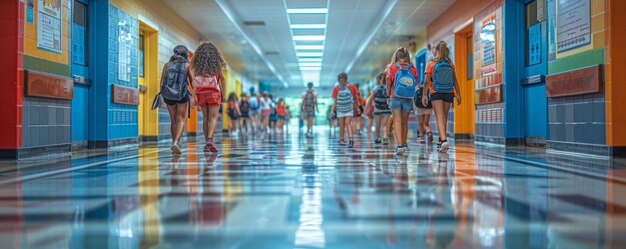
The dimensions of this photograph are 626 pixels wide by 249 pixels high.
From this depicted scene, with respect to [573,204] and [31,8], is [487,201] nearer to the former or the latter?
[573,204]

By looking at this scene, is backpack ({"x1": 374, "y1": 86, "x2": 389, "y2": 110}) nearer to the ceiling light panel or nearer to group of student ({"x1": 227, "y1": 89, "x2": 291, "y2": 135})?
the ceiling light panel

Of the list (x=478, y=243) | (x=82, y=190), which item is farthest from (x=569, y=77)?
(x=82, y=190)

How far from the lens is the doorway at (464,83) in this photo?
40.7 ft

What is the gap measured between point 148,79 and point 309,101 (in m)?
4.59

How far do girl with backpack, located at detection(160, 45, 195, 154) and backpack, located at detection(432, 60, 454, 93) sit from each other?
338cm

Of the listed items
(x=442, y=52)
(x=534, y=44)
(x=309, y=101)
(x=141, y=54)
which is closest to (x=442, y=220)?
(x=442, y=52)

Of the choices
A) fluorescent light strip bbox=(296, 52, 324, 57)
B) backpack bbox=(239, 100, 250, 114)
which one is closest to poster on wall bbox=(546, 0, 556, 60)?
backpack bbox=(239, 100, 250, 114)

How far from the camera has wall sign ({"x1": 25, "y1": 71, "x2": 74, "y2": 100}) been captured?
6.52 metres

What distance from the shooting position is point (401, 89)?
7.05m

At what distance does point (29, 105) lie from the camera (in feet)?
21.6

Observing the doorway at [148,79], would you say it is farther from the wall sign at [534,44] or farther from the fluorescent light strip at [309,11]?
the wall sign at [534,44]

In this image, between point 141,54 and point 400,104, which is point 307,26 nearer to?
point 141,54

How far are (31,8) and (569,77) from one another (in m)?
6.82

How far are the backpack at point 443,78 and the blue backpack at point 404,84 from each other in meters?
0.47
